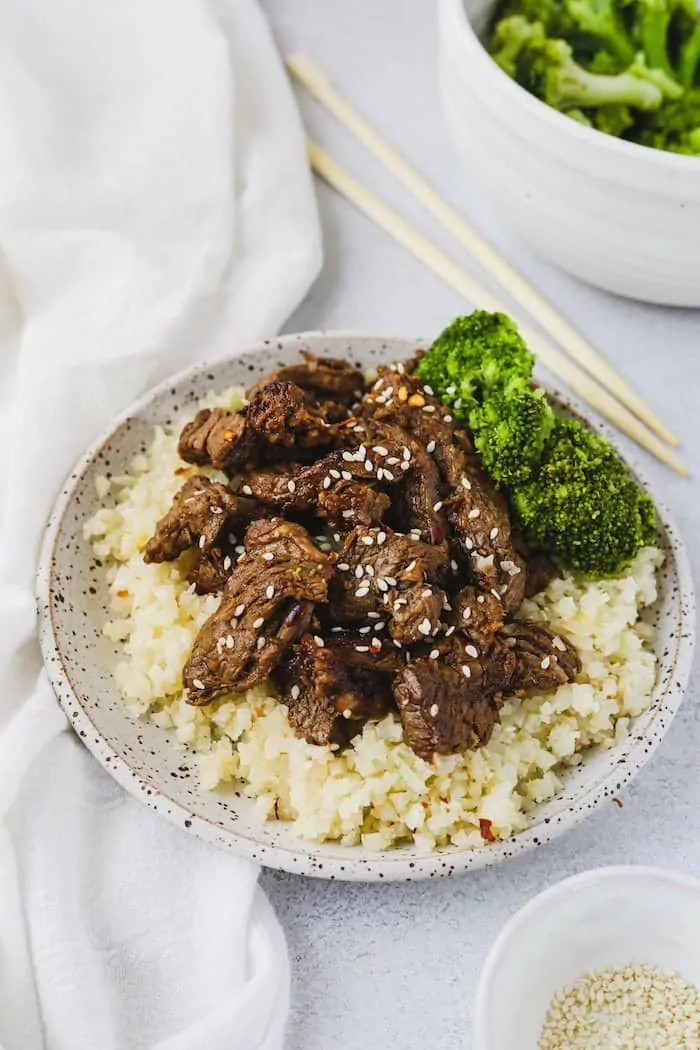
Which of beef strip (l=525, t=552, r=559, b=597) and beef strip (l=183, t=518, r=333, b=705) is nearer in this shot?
beef strip (l=183, t=518, r=333, b=705)

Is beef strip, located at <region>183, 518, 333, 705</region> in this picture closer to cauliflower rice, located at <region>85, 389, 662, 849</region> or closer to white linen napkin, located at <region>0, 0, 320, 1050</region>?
cauliflower rice, located at <region>85, 389, 662, 849</region>

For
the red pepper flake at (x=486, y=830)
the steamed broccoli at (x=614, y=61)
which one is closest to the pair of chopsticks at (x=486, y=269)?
the steamed broccoli at (x=614, y=61)

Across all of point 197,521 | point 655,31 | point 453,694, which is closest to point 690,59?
point 655,31

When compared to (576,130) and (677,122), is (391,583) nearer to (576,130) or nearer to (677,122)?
(576,130)

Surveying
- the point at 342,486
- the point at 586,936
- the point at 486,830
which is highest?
the point at 342,486

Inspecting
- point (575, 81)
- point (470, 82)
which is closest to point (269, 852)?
point (470, 82)

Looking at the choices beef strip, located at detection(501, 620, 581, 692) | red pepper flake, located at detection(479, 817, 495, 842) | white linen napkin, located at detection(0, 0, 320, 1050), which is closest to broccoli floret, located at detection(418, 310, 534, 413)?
beef strip, located at detection(501, 620, 581, 692)

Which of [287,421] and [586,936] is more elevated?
[287,421]

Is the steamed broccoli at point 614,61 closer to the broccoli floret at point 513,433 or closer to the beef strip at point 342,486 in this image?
the broccoli floret at point 513,433
